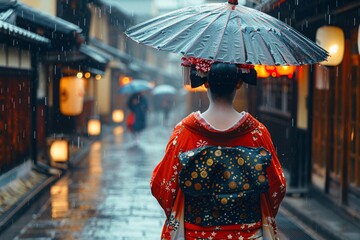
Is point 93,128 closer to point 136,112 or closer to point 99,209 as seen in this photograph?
point 136,112

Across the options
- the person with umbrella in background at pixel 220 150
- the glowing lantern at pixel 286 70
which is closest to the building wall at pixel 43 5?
the glowing lantern at pixel 286 70

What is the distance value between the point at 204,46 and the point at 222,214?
1.17m

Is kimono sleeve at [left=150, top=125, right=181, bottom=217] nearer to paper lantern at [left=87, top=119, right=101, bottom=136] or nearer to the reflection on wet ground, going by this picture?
the reflection on wet ground

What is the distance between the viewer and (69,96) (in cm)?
1936

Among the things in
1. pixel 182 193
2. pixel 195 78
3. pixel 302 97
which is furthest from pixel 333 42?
pixel 182 193

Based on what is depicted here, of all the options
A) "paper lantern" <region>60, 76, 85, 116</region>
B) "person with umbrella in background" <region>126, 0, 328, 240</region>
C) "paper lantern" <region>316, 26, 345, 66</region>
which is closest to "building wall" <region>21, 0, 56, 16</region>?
"paper lantern" <region>60, 76, 85, 116</region>

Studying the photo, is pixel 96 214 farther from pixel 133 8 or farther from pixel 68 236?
pixel 133 8

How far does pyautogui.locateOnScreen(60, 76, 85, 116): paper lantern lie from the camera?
19344mm

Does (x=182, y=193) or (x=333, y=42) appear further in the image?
(x=333, y=42)

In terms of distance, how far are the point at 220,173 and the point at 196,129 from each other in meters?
0.35

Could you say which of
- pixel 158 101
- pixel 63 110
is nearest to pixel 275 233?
pixel 63 110

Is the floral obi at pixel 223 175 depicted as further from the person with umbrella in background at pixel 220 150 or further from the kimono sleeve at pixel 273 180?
the kimono sleeve at pixel 273 180

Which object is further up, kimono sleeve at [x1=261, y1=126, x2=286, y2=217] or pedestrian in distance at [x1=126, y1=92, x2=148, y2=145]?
kimono sleeve at [x1=261, y1=126, x2=286, y2=217]

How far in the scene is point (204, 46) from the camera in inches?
163
